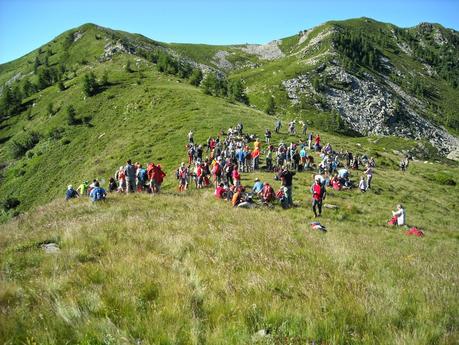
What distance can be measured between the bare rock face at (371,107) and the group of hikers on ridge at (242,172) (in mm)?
82587

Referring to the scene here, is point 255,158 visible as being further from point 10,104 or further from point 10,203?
point 10,104

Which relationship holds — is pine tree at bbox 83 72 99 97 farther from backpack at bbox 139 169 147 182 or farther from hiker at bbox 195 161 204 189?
backpack at bbox 139 169 147 182

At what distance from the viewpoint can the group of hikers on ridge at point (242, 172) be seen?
67.9 feet

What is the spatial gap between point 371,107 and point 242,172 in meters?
105

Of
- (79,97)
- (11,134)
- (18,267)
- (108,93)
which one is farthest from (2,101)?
(18,267)

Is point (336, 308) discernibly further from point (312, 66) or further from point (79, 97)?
point (312, 66)

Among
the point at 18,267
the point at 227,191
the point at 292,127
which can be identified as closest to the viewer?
the point at 18,267

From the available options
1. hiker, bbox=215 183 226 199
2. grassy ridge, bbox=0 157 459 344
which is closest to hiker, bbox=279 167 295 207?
hiker, bbox=215 183 226 199

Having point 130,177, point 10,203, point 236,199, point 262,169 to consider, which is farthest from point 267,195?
point 10,203

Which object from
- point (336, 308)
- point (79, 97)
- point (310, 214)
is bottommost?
point (310, 214)

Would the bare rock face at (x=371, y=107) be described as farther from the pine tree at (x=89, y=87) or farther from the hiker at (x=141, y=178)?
the hiker at (x=141, y=178)

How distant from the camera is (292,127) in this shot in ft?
157

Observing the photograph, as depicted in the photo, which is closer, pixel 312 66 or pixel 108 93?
pixel 108 93

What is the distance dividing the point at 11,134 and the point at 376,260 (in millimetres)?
91185
